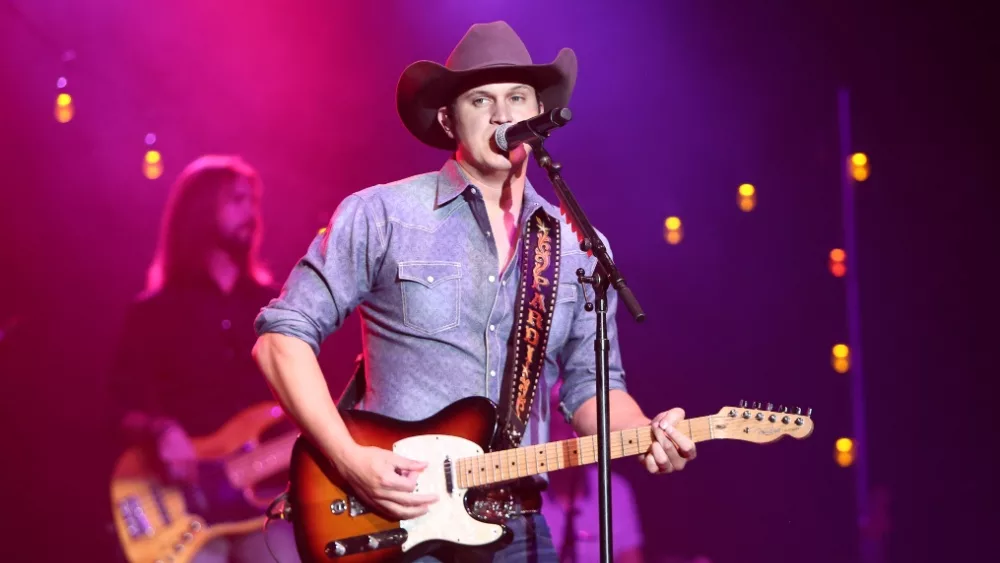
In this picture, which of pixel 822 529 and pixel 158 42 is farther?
pixel 158 42

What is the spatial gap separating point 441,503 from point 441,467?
0.11 meters

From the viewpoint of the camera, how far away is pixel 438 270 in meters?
3.38

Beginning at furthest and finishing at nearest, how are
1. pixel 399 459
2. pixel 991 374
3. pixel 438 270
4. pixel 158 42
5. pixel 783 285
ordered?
pixel 158 42, pixel 783 285, pixel 991 374, pixel 438 270, pixel 399 459

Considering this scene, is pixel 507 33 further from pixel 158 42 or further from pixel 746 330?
pixel 158 42

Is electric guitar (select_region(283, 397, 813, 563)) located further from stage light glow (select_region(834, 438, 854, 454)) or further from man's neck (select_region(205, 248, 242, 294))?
man's neck (select_region(205, 248, 242, 294))

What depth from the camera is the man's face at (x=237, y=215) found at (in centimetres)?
577

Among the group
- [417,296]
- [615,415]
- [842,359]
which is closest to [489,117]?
[417,296]

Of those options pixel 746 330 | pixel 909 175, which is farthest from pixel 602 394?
pixel 909 175

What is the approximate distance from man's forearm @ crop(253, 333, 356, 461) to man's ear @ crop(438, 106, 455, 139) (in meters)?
1.14

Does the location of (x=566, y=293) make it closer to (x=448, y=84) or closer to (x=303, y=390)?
(x=448, y=84)

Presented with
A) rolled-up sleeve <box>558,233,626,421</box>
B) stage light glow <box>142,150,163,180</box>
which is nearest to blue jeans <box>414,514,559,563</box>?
rolled-up sleeve <box>558,233,626,421</box>

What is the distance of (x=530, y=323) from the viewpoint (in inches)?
136

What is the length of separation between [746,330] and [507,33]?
98.9 inches

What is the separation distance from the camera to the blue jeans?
2973 mm
